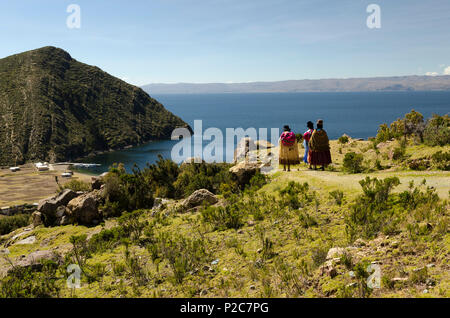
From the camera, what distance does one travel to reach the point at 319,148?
13.8m

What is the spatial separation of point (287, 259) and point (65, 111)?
12528 centimetres

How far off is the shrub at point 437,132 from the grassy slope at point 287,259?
4201 mm

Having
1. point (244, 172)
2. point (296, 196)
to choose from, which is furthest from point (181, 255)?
point (244, 172)

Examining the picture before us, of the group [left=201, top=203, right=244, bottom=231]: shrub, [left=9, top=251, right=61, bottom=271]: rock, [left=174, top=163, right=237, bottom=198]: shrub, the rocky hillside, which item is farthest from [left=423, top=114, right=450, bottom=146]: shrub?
the rocky hillside

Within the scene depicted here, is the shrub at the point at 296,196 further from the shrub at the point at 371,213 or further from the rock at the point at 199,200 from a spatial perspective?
the rock at the point at 199,200

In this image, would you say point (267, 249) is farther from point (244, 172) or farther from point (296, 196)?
point (244, 172)

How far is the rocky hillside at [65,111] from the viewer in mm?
89250

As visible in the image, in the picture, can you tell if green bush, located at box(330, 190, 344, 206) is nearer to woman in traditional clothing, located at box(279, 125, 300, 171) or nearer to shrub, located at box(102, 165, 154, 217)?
woman in traditional clothing, located at box(279, 125, 300, 171)

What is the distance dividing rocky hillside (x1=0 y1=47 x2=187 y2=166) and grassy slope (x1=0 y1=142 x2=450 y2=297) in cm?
9325

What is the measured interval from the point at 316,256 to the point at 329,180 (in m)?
5.39

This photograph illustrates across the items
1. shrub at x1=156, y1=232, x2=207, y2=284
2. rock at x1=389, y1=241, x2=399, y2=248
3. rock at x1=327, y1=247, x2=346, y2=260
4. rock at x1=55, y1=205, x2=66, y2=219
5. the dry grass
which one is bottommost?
the dry grass

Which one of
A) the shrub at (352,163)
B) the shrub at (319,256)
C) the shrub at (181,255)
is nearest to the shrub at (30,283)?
the shrub at (181,255)

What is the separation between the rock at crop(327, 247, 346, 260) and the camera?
577 cm
